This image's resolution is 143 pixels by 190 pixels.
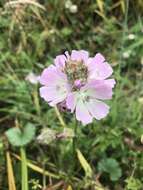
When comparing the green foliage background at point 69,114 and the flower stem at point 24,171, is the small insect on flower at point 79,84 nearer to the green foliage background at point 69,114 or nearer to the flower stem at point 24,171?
the green foliage background at point 69,114

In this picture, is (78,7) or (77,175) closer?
(77,175)

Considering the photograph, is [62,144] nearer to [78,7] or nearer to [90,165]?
[90,165]

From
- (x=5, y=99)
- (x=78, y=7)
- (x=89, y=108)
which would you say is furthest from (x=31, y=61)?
(x=89, y=108)

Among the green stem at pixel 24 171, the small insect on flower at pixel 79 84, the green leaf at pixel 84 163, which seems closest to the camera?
the small insect on flower at pixel 79 84

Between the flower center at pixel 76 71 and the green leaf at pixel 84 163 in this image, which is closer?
the flower center at pixel 76 71

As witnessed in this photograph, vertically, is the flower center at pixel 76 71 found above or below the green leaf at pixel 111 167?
above

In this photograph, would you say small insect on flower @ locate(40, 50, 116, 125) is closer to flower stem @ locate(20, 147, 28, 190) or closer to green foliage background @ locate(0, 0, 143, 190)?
green foliage background @ locate(0, 0, 143, 190)

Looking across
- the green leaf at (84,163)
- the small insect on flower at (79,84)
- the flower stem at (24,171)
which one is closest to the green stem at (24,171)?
the flower stem at (24,171)

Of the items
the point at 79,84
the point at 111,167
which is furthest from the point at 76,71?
the point at 111,167
